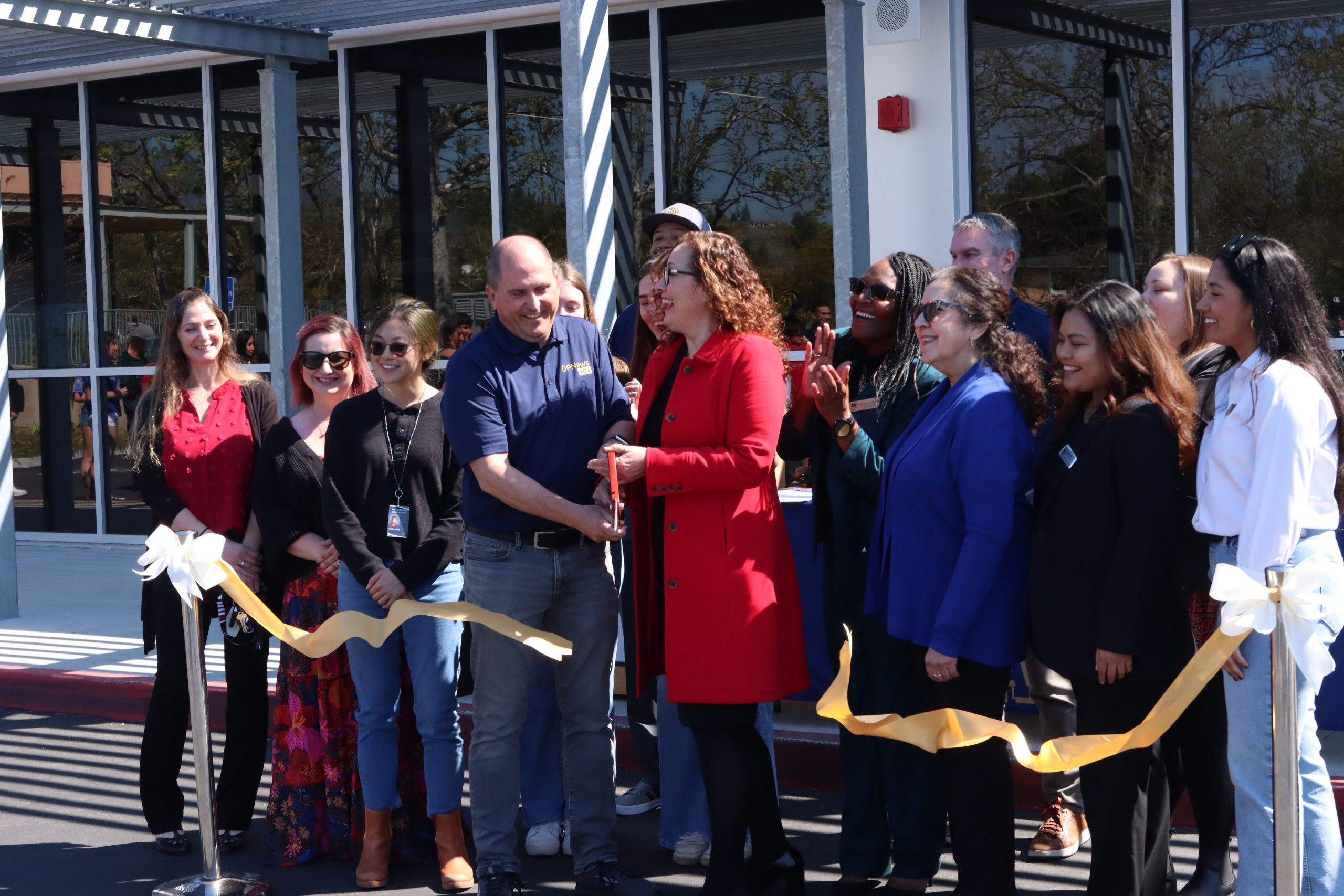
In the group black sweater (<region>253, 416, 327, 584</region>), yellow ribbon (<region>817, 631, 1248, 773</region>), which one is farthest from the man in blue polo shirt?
yellow ribbon (<region>817, 631, 1248, 773</region>)

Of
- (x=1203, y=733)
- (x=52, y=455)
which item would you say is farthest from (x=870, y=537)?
(x=52, y=455)

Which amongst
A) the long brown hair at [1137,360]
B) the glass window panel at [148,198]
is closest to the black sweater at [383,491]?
the long brown hair at [1137,360]

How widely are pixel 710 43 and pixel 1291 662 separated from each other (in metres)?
7.60

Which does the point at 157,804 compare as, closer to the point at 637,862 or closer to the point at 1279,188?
the point at 637,862

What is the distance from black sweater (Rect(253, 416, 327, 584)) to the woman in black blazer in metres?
2.46

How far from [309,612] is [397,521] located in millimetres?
582

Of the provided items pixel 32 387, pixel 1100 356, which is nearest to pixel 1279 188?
pixel 1100 356

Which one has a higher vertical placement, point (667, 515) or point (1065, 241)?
point (1065, 241)

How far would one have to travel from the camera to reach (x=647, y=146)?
1003cm

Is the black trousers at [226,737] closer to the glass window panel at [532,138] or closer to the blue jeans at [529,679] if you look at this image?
the blue jeans at [529,679]

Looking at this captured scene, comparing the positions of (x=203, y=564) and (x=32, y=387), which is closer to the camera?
(x=203, y=564)

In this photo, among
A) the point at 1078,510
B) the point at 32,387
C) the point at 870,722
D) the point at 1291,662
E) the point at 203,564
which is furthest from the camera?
the point at 32,387

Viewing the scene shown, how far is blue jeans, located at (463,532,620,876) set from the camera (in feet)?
13.8

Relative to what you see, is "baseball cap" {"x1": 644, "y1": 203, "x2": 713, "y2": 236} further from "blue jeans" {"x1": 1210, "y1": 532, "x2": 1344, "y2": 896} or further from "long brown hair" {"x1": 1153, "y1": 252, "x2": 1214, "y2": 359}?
"blue jeans" {"x1": 1210, "y1": 532, "x2": 1344, "y2": 896}
